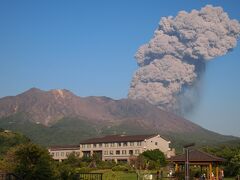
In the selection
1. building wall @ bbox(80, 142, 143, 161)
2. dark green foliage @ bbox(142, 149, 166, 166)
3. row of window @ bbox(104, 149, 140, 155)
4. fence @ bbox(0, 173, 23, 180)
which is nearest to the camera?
fence @ bbox(0, 173, 23, 180)

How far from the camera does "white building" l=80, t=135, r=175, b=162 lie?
355 ft

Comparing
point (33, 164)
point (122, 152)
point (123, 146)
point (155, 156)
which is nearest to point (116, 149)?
point (122, 152)

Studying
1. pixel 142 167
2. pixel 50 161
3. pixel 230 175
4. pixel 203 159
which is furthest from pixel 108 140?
pixel 50 161

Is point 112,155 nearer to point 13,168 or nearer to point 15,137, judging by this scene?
point 15,137

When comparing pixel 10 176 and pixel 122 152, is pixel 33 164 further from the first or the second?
pixel 122 152

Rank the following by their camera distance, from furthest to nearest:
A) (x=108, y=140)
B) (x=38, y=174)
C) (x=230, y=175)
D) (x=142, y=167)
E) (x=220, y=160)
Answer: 1. (x=108, y=140)
2. (x=142, y=167)
3. (x=230, y=175)
4. (x=220, y=160)
5. (x=38, y=174)

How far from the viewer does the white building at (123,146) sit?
108250 mm

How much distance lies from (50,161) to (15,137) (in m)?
86.9

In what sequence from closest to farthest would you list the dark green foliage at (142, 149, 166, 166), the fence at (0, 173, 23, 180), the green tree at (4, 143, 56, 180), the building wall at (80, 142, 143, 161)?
the fence at (0, 173, 23, 180)
the green tree at (4, 143, 56, 180)
the dark green foliage at (142, 149, 166, 166)
the building wall at (80, 142, 143, 161)

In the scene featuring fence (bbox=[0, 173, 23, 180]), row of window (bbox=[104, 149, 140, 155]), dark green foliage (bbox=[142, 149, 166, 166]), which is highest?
row of window (bbox=[104, 149, 140, 155])

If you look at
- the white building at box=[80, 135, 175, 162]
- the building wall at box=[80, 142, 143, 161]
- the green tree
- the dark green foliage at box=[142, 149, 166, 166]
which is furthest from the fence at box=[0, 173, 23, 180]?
the building wall at box=[80, 142, 143, 161]

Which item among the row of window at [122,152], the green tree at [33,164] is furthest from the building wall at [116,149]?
the green tree at [33,164]

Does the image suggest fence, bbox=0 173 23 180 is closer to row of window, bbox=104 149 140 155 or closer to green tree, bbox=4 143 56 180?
green tree, bbox=4 143 56 180

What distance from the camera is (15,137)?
110 metres
